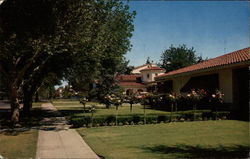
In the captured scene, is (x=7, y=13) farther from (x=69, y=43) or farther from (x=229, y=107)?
(x=229, y=107)

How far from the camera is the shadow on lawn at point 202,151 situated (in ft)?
23.6

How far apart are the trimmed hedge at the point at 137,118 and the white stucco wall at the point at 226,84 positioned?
6.48 ft

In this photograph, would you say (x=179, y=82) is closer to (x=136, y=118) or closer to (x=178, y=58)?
(x=136, y=118)

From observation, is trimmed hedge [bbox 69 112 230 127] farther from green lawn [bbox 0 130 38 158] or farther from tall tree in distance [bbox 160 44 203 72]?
tall tree in distance [bbox 160 44 203 72]

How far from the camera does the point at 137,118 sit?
15930mm

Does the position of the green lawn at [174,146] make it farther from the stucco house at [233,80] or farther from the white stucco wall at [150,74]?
the white stucco wall at [150,74]

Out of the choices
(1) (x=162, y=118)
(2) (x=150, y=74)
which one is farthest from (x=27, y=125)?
(2) (x=150, y=74)

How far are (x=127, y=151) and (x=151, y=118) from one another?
27.4ft

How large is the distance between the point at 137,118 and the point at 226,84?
9.00m

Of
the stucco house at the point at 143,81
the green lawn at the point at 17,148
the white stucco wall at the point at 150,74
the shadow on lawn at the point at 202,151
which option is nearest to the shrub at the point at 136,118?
the shadow on lawn at the point at 202,151

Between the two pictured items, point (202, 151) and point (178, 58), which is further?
point (178, 58)

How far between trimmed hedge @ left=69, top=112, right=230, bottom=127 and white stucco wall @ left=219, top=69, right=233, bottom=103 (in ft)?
6.48

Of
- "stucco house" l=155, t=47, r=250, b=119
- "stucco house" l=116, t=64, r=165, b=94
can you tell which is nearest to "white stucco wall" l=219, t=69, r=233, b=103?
"stucco house" l=155, t=47, r=250, b=119

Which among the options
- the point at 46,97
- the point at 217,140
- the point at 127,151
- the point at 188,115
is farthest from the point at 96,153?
the point at 46,97
